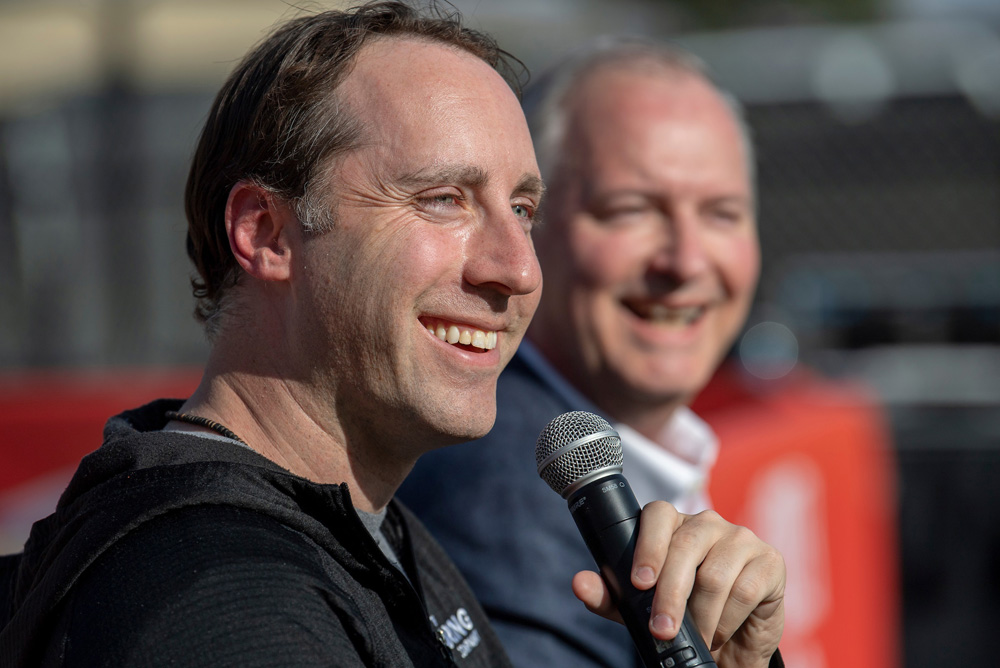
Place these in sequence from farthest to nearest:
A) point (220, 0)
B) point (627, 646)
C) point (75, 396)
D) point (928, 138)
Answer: point (220, 0)
point (928, 138)
point (75, 396)
point (627, 646)

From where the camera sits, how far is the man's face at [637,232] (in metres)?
2.76

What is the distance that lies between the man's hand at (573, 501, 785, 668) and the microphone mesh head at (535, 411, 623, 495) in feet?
0.35

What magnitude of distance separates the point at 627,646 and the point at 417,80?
53.7 inches

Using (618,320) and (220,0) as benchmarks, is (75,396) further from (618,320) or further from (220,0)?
(220,0)

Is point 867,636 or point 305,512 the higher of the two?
point 305,512

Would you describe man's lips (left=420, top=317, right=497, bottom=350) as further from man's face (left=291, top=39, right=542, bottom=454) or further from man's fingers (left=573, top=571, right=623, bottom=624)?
man's fingers (left=573, top=571, right=623, bottom=624)

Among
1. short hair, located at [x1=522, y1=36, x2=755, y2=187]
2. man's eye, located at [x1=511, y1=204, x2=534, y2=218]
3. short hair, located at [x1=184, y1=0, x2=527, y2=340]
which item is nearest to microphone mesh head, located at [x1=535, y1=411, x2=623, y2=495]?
man's eye, located at [x1=511, y1=204, x2=534, y2=218]

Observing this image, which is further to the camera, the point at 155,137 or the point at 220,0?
the point at 220,0

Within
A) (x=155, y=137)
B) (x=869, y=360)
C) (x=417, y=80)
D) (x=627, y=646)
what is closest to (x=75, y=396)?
(x=155, y=137)

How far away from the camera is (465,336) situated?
159 centimetres

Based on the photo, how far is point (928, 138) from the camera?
7703mm

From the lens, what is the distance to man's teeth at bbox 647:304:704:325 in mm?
2857

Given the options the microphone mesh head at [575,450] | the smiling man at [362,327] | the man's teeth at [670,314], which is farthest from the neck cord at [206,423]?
the man's teeth at [670,314]

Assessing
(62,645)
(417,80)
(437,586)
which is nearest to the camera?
(62,645)
